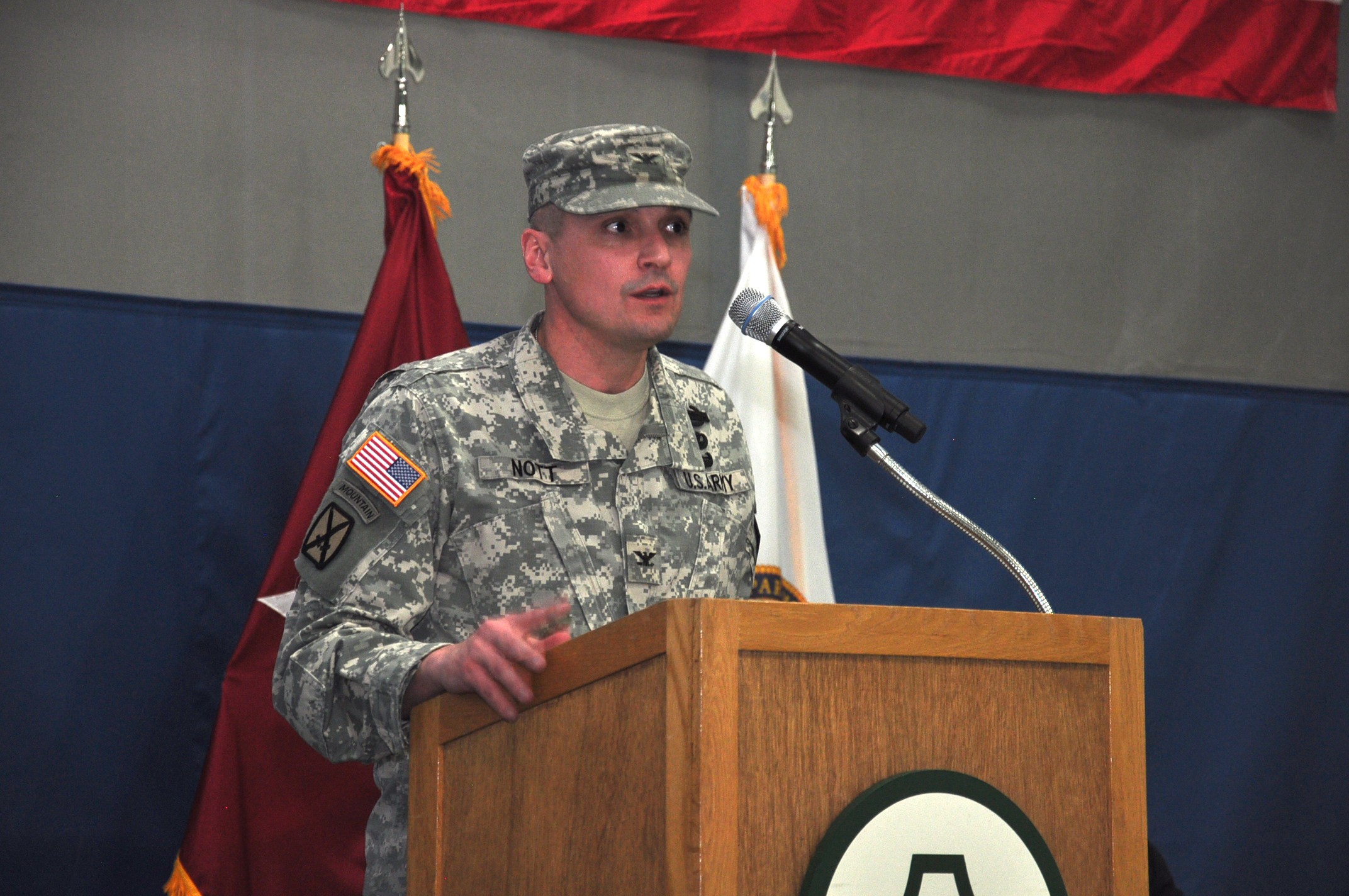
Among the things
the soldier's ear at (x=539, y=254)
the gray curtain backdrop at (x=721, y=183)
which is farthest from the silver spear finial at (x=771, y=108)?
the soldier's ear at (x=539, y=254)

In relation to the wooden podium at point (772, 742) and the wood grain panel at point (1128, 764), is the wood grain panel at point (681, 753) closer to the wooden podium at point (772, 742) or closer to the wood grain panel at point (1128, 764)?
the wooden podium at point (772, 742)

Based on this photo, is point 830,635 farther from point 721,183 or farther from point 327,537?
point 721,183

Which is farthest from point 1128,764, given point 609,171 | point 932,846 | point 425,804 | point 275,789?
point 275,789

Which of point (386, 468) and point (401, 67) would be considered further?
point (401, 67)

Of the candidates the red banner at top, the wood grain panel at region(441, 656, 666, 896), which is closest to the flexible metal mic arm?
the wood grain panel at region(441, 656, 666, 896)

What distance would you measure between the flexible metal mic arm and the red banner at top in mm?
1734

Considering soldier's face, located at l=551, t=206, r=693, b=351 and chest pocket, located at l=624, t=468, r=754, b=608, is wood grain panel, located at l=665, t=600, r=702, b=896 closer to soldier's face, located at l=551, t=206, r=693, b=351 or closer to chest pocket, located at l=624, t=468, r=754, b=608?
chest pocket, located at l=624, t=468, r=754, b=608

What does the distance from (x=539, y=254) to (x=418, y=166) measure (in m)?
0.75

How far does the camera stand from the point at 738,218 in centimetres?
312

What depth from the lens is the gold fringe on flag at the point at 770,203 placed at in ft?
9.23

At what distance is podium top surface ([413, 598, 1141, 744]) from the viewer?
947 millimetres

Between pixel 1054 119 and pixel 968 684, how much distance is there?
106 inches

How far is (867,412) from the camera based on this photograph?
4.63ft

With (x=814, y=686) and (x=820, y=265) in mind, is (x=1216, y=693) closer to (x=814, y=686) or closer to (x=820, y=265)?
(x=820, y=265)
